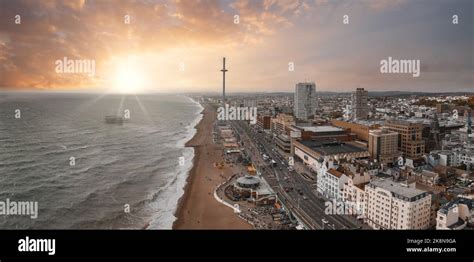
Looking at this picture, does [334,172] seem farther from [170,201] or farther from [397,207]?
[170,201]

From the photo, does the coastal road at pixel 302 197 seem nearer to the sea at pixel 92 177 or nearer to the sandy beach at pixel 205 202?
the sandy beach at pixel 205 202

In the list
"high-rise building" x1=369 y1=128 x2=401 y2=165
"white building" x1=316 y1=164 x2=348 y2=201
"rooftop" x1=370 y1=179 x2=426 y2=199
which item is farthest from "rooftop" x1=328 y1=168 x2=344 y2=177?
"high-rise building" x1=369 y1=128 x2=401 y2=165

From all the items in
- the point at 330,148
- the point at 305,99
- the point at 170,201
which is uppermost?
the point at 305,99

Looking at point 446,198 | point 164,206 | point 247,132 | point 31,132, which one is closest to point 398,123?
point 446,198

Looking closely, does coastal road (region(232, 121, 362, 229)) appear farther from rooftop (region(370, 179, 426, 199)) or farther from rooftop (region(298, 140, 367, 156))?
rooftop (region(298, 140, 367, 156))

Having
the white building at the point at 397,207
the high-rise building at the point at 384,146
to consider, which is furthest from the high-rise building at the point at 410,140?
the white building at the point at 397,207

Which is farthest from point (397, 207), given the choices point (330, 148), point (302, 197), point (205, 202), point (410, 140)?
point (410, 140)
